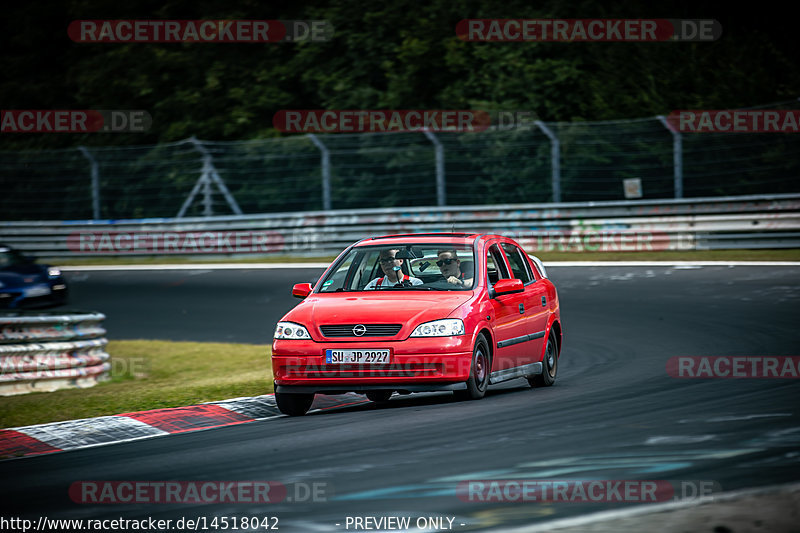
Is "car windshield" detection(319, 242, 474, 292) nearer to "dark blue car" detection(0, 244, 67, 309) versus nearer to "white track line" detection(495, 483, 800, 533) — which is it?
"white track line" detection(495, 483, 800, 533)

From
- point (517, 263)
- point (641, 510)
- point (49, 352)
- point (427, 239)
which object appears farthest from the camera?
point (49, 352)

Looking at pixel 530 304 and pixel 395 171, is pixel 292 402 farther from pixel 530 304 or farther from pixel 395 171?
pixel 395 171

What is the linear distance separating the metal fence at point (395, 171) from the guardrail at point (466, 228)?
63 centimetres

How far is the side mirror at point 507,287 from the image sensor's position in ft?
32.9

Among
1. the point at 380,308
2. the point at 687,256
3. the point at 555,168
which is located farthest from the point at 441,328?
the point at 555,168

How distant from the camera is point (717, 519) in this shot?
5.20 meters

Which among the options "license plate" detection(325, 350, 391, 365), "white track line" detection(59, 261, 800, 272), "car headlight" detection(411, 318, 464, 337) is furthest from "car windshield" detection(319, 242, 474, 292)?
"white track line" detection(59, 261, 800, 272)

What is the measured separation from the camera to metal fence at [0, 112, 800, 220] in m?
23.7

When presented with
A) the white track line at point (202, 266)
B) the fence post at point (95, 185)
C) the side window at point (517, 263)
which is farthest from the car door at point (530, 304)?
the fence post at point (95, 185)

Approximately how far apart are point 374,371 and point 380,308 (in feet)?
1.77

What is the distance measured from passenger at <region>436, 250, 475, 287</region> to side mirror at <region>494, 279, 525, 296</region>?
0.78 ft

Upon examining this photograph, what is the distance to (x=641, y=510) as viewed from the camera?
543 centimetres

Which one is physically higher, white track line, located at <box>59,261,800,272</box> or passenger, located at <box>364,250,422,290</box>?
passenger, located at <box>364,250,422,290</box>

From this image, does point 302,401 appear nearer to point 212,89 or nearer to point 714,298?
point 714,298
